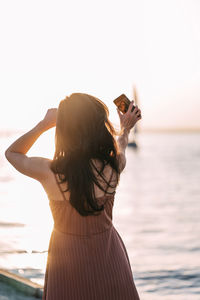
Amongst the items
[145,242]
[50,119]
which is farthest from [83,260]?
[145,242]

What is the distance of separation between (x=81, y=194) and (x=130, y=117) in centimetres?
55

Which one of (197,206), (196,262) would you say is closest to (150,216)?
(197,206)

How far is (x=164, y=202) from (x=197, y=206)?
2.07 meters

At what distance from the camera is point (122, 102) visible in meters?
2.55

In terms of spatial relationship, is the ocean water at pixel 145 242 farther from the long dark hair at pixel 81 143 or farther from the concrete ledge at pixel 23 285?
the long dark hair at pixel 81 143

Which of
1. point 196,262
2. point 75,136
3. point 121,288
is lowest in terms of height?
point 196,262

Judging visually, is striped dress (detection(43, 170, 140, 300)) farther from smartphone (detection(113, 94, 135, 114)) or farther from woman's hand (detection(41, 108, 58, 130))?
smartphone (detection(113, 94, 135, 114))

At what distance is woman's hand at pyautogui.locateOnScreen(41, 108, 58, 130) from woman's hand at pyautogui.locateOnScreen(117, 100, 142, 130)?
1.36ft

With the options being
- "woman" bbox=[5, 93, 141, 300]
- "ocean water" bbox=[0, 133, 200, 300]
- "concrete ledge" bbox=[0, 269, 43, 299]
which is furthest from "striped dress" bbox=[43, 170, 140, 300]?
"ocean water" bbox=[0, 133, 200, 300]

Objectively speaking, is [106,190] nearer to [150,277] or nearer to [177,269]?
[150,277]

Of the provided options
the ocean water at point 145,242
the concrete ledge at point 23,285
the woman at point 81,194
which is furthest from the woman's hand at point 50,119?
the ocean water at point 145,242

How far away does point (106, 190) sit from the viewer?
2367 mm

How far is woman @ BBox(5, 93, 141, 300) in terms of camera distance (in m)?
2.21

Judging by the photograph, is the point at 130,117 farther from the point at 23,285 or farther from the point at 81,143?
the point at 23,285
